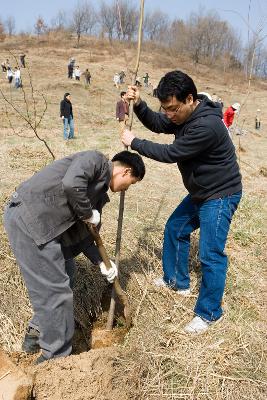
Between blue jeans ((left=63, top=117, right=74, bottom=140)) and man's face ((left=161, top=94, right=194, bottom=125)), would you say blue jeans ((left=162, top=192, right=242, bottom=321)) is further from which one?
blue jeans ((left=63, top=117, right=74, bottom=140))

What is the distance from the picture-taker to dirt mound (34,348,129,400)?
211cm

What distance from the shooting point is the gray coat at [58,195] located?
7.56 ft

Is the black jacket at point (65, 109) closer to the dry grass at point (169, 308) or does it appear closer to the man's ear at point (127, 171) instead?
the dry grass at point (169, 308)

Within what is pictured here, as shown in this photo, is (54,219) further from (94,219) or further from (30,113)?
(30,113)

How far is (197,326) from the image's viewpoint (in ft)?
9.92

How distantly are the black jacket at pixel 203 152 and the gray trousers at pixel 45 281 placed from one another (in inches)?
36.9

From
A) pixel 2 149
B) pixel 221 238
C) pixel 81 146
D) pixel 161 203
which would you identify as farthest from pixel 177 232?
pixel 81 146

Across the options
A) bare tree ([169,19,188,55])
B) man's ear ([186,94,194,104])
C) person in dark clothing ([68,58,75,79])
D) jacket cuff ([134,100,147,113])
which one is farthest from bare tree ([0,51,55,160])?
bare tree ([169,19,188,55])

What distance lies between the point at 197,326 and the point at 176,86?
1.76 meters

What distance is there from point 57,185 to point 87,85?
23088mm

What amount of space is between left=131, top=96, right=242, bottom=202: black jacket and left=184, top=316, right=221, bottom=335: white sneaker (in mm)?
926

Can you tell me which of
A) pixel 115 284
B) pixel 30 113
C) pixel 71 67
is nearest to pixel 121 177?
pixel 115 284

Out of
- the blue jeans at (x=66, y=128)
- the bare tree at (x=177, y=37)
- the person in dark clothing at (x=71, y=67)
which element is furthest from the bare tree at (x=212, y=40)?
the blue jeans at (x=66, y=128)

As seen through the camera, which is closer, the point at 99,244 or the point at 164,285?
the point at 99,244
